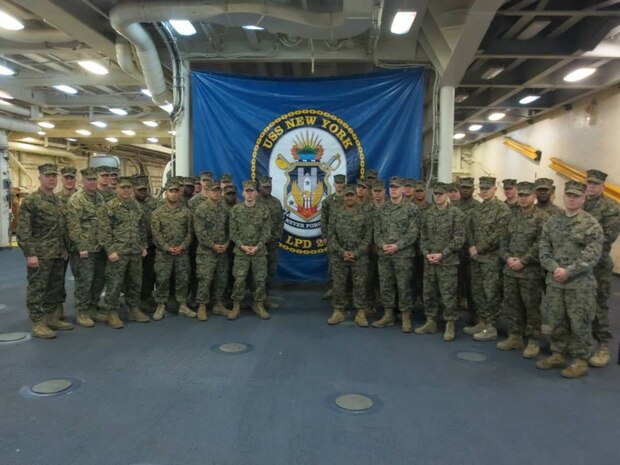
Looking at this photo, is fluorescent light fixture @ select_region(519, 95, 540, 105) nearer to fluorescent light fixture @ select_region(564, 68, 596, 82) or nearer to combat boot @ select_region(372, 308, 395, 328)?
fluorescent light fixture @ select_region(564, 68, 596, 82)

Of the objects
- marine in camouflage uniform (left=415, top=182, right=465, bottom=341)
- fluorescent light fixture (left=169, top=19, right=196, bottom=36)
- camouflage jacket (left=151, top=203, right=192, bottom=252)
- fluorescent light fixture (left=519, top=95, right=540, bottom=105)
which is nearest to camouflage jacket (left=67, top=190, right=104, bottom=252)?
camouflage jacket (left=151, top=203, right=192, bottom=252)

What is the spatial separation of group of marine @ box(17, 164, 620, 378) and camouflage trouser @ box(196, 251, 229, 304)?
12 mm

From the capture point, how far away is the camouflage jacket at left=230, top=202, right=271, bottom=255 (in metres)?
4.68

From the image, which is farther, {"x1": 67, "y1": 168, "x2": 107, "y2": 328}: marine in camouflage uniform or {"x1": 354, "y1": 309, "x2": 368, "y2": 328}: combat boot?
{"x1": 354, "y1": 309, "x2": 368, "y2": 328}: combat boot

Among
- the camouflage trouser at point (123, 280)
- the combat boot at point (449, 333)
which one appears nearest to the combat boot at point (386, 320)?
the combat boot at point (449, 333)

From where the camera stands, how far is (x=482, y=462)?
2.12 metres

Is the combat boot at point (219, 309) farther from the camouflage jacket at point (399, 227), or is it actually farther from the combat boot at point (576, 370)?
the combat boot at point (576, 370)

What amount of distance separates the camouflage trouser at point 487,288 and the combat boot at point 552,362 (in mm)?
773

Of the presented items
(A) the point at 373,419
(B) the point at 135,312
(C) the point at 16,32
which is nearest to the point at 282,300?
(B) the point at 135,312

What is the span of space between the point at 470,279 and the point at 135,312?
11.9 feet

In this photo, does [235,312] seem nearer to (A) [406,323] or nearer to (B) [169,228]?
(B) [169,228]

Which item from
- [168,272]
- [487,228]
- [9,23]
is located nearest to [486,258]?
[487,228]

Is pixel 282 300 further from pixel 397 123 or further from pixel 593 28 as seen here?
pixel 593 28

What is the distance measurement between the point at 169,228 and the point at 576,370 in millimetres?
4040
